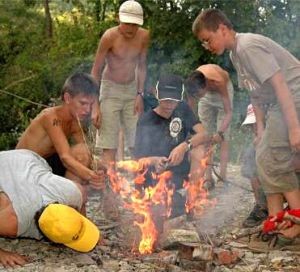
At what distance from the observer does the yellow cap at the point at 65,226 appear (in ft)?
12.0

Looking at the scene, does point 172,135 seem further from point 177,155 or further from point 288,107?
point 288,107

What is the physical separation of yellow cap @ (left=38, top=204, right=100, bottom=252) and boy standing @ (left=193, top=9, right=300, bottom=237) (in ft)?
5.33

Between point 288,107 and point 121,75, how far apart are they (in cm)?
251

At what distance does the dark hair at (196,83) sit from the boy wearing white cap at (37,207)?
7.46 feet

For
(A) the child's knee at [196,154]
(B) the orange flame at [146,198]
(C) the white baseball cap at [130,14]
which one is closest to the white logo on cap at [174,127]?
(A) the child's knee at [196,154]

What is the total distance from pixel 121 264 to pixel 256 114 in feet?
6.65

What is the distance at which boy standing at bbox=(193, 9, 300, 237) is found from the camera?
13.6ft

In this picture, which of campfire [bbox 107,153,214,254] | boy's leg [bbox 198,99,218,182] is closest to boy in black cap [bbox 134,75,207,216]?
campfire [bbox 107,153,214,254]

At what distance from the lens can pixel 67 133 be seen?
4652 mm

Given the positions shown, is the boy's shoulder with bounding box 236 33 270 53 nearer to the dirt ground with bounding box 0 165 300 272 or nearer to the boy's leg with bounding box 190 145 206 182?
the boy's leg with bounding box 190 145 206 182

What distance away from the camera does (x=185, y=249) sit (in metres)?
3.80

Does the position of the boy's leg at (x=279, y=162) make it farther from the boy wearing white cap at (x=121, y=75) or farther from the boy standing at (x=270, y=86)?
the boy wearing white cap at (x=121, y=75)

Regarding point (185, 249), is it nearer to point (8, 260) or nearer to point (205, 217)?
point (8, 260)

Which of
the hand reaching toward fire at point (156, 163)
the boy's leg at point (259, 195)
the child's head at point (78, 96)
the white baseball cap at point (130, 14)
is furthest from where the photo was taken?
the white baseball cap at point (130, 14)
